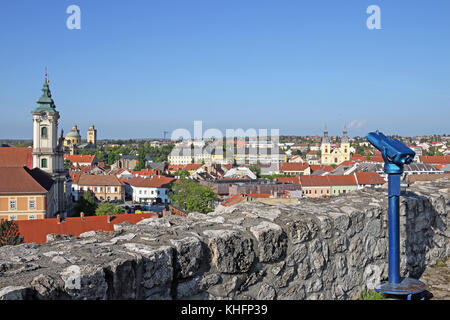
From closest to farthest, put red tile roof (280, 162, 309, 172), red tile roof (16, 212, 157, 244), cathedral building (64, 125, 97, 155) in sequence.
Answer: red tile roof (16, 212, 157, 244), red tile roof (280, 162, 309, 172), cathedral building (64, 125, 97, 155)

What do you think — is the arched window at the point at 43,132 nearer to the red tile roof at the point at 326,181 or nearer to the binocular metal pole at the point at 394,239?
the red tile roof at the point at 326,181

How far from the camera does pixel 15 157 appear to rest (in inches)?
1880

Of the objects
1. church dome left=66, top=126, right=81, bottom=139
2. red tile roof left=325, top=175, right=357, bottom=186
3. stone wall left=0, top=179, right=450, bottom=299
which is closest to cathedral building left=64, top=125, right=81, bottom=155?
church dome left=66, top=126, right=81, bottom=139

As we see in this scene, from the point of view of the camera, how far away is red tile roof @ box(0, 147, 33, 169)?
47000mm

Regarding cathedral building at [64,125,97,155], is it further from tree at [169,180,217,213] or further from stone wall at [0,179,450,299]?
stone wall at [0,179,450,299]

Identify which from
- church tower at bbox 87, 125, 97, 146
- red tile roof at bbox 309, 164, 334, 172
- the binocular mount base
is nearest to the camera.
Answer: the binocular mount base

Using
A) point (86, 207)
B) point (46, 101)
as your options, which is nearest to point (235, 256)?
point (86, 207)

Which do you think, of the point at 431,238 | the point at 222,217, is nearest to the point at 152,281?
the point at 222,217

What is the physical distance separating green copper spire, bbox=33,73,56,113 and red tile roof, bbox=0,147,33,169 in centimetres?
515

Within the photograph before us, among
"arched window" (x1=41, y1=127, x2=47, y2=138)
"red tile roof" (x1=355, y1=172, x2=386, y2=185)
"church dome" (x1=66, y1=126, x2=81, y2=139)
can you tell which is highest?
"church dome" (x1=66, y1=126, x2=81, y2=139)

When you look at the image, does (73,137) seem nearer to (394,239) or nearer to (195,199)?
(195,199)

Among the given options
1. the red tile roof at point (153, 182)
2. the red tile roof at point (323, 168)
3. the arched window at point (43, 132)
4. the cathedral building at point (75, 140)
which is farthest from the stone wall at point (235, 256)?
the cathedral building at point (75, 140)

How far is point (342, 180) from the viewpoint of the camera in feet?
199
